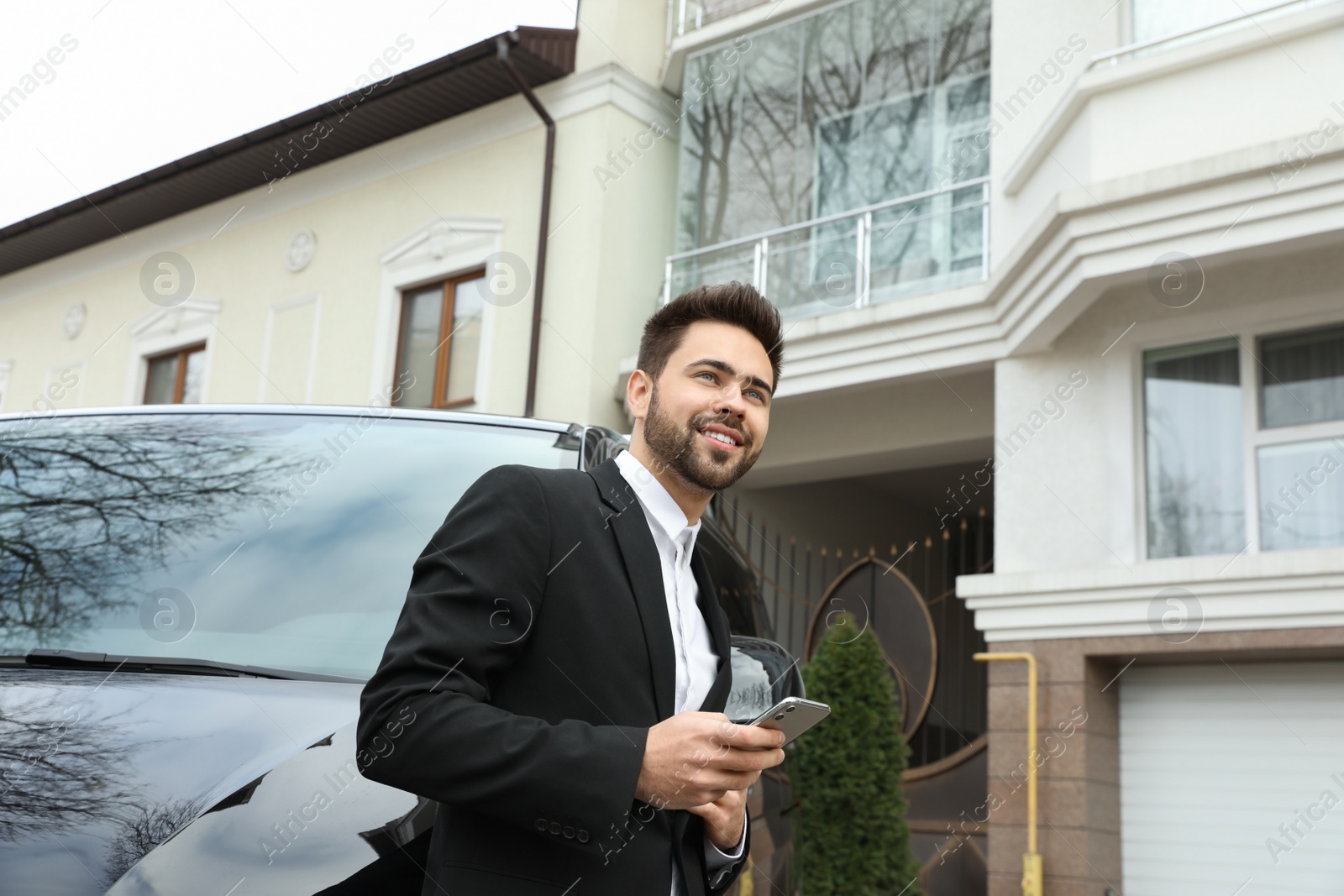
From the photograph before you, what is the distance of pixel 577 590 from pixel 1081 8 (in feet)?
33.0

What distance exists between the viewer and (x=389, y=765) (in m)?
1.62

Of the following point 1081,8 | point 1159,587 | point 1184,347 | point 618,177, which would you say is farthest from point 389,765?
point 618,177

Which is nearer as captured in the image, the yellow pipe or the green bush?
the yellow pipe

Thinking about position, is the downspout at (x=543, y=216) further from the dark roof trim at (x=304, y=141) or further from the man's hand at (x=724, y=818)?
the man's hand at (x=724, y=818)

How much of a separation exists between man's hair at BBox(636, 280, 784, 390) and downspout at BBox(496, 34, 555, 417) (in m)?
11.8

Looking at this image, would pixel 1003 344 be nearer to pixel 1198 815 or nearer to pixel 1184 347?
pixel 1184 347

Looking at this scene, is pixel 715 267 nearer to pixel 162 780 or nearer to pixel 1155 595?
pixel 1155 595

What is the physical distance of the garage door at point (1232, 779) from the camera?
8594 mm

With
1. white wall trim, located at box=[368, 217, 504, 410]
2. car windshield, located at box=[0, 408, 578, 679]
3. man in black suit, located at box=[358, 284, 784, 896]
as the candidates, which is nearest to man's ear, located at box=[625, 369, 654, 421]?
man in black suit, located at box=[358, 284, 784, 896]

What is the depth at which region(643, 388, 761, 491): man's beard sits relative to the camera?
2037 millimetres

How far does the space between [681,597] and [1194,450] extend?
329 inches

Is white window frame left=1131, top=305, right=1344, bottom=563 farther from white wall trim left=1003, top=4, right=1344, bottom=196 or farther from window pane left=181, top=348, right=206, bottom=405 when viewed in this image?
window pane left=181, top=348, right=206, bottom=405

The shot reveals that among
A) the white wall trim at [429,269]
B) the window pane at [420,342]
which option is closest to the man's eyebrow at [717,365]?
the white wall trim at [429,269]

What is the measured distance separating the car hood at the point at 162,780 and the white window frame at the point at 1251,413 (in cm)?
810
